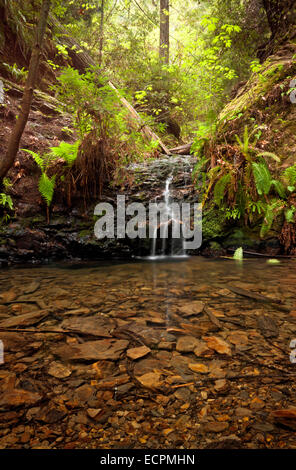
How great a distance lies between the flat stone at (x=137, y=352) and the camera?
1.47 m

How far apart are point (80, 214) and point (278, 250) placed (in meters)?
3.73

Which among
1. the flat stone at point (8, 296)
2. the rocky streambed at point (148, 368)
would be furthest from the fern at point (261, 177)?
the flat stone at point (8, 296)

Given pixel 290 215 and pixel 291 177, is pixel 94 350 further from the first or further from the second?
pixel 291 177

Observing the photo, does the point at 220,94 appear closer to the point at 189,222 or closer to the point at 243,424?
the point at 189,222

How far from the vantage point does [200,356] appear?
147cm

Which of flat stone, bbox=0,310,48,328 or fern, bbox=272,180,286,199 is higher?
fern, bbox=272,180,286,199

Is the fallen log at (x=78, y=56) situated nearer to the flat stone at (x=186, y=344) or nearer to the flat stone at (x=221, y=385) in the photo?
the flat stone at (x=186, y=344)

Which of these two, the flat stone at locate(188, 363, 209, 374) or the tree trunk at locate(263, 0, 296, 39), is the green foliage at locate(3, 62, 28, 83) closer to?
the tree trunk at locate(263, 0, 296, 39)

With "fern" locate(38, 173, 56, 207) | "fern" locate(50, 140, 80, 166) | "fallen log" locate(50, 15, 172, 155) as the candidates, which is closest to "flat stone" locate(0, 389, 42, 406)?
"fern" locate(38, 173, 56, 207)

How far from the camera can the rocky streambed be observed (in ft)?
3.10

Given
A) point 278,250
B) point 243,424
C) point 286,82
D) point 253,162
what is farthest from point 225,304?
point 286,82
